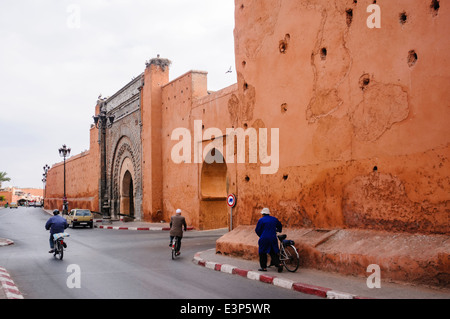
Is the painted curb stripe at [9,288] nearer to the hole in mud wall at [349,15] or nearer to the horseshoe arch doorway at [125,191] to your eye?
the hole in mud wall at [349,15]

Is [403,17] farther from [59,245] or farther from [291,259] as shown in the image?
[59,245]

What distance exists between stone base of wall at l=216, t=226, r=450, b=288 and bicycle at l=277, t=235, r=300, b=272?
27 cm

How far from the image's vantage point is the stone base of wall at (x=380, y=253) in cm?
648

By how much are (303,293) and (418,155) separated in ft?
9.82

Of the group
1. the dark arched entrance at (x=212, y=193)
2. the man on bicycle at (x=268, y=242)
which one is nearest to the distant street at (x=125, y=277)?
the man on bicycle at (x=268, y=242)

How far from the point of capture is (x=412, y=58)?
7543 mm

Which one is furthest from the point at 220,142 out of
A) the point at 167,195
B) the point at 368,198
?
the point at 368,198

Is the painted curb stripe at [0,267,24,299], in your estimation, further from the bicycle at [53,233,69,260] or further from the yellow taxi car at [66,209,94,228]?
the yellow taxi car at [66,209,94,228]

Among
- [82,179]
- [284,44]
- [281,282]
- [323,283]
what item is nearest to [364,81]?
[284,44]

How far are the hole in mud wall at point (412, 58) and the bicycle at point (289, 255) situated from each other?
399 cm

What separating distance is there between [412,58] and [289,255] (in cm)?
438

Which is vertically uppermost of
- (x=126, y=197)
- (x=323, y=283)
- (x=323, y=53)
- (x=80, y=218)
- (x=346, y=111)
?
(x=323, y=53)

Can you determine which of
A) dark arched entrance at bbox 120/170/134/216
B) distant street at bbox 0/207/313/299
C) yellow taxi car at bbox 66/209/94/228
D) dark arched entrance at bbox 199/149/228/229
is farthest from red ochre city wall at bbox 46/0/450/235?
dark arched entrance at bbox 120/170/134/216

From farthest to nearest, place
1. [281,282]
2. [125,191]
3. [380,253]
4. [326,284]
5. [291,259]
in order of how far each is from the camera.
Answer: [125,191]
[291,259]
[281,282]
[380,253]
[326,284]
